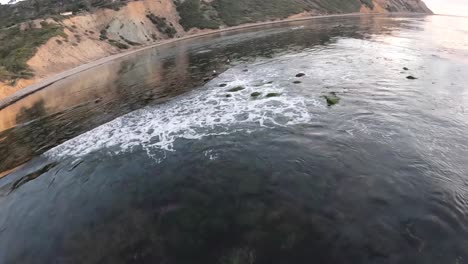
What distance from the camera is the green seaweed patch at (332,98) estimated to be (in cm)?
3127

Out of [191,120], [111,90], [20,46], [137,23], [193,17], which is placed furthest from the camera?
[193,17]

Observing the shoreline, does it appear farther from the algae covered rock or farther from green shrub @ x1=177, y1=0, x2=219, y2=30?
the algae covered rock

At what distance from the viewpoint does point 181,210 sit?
17.6 metres

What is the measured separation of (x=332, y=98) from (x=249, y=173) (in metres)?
16.7

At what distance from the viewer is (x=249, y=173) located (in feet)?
67.7

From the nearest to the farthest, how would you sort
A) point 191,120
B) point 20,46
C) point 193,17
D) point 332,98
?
point 191,120 → point 332,98 → point 20,46 → point 193,17

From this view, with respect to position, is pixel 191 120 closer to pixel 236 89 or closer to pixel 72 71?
pixel 236 89

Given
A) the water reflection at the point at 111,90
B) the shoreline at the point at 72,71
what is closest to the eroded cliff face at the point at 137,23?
the shoreline at the point at 72,71

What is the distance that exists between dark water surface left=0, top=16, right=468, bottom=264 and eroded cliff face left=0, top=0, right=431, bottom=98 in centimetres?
3224

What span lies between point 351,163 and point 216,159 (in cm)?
→ 990

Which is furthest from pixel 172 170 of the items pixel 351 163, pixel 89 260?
pixel 351 163

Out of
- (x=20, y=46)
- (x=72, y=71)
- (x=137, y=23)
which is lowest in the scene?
(x=72, y=71)

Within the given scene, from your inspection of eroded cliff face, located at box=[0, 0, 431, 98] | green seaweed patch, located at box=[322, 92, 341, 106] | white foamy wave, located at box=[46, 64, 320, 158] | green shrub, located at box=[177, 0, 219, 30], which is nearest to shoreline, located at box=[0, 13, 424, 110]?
eroded cliff face, located at box=[0, 0, 431, 98]

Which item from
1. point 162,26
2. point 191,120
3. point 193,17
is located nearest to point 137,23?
point 162,26
